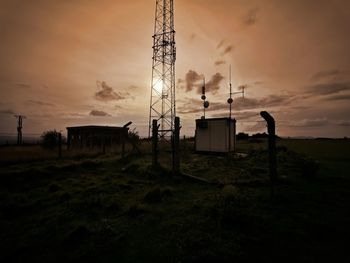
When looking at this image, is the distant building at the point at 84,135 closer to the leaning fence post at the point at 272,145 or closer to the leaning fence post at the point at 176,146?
the leaning fence post at the point at 176,146

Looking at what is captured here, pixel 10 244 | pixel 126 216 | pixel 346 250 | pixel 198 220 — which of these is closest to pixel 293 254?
pixel 346 250

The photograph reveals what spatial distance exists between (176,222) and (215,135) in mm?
14281

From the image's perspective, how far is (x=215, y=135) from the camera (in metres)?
18.3

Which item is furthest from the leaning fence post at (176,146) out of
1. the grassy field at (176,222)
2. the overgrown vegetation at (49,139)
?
the overgrown vegetation at (49,139)

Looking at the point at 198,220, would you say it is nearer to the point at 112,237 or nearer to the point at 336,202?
the point at 112,237

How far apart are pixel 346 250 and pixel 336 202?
2.92m

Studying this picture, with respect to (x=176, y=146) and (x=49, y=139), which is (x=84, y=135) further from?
(x=176, y=146)

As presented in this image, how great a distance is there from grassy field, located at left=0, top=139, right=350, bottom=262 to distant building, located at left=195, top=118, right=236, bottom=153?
31.7ft

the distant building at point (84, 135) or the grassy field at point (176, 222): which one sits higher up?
the distant building at point (84, 135)

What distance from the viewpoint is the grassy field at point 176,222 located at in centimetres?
349

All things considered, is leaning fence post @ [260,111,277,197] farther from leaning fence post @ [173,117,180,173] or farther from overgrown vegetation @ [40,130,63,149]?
overgrown vegetation @ [40,130,63,149]

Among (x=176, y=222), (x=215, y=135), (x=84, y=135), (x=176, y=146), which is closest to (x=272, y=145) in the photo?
(x=176, y=222)

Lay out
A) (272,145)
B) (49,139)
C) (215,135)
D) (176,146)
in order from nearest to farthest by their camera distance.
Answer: (272,145), (176,146), (215,135), (49,139)

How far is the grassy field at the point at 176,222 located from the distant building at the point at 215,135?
9661 millimetres
